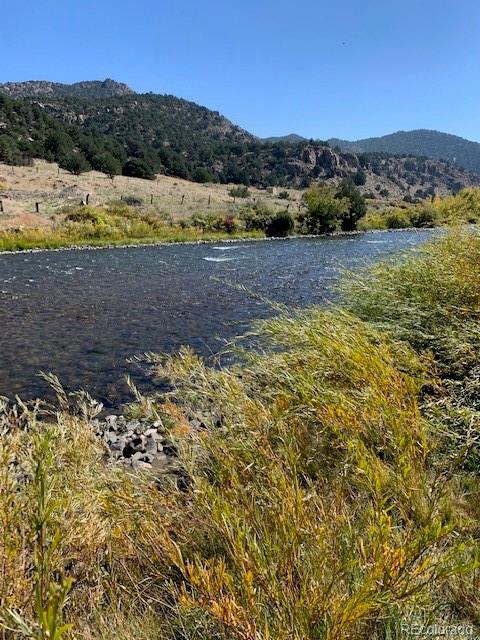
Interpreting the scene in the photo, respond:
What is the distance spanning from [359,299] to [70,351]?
22.7 ft

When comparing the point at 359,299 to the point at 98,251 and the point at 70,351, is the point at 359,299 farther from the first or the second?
the point at 98,251

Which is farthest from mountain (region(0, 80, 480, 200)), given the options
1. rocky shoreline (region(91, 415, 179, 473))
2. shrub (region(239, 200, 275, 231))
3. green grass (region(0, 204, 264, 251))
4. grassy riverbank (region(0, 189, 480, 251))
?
rocky shoreline (region(91, 415, 179, 473))

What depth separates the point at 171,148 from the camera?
80.8 meters

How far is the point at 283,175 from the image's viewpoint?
291 feet

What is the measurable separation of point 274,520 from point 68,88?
16936 centimetres

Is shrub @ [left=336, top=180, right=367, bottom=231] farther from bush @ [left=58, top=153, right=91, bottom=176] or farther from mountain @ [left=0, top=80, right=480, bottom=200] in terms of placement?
bush @ [left=58, top=153, right=91, bottom=176]

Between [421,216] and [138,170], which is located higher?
[138,170]

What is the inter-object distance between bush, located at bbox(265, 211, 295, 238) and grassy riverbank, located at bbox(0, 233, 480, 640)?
3399cm

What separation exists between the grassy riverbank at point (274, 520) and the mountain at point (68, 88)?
135 metres

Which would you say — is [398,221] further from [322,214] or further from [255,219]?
[255,219]

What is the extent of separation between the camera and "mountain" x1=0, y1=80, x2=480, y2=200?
180ft

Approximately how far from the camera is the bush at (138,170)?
5388 cm

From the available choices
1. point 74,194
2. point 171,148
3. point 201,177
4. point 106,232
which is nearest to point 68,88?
point 171,148

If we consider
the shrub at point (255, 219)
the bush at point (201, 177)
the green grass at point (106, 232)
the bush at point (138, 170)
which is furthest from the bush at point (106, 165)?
the shrub at point (255, 219)
